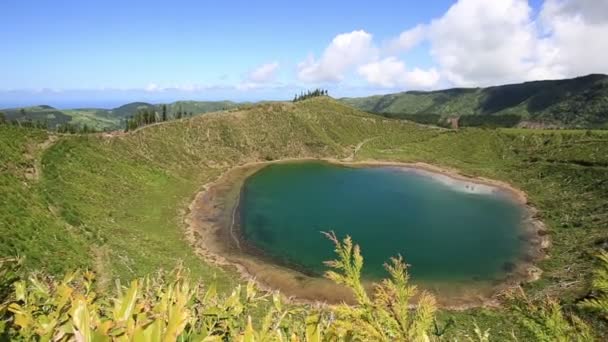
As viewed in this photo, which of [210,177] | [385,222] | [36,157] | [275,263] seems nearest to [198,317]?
[275,263]

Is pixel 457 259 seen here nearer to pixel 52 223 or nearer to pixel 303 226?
pixel 303 226

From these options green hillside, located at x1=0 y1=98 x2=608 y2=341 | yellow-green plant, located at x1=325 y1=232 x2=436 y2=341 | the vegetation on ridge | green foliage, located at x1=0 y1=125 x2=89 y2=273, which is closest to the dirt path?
green foliage, located at x1=0 y1=125 x2=89 y2=273

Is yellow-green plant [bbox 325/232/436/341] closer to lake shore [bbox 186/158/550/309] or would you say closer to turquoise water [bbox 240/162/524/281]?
lake shore [bbox 186/158/550/309]

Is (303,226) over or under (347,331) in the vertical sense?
under

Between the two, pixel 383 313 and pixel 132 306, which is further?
pixel 383 313

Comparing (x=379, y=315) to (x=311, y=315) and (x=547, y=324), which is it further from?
(x=547, y=324)

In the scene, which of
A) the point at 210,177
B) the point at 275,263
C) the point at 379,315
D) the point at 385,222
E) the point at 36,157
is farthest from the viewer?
the point at 210,177

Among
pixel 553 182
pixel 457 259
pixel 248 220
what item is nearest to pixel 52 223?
pixel 248 220
